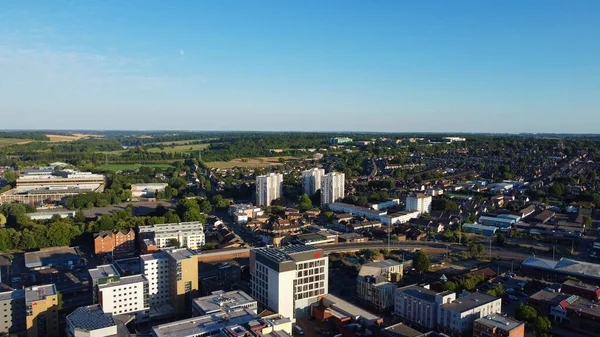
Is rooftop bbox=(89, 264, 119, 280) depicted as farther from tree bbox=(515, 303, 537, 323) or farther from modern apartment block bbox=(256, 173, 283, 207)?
modern apartment block bbox=(256, 173, 283, 207)

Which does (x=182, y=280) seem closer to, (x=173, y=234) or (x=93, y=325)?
(x=93, y=325)

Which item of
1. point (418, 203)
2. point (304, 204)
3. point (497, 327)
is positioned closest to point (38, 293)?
point (497, 327)

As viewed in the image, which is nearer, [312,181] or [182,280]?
[182,280]

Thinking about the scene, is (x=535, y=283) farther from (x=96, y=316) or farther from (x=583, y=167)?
(x=583, y=167)

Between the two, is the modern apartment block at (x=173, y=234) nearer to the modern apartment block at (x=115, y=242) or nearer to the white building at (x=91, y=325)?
the modern apartment block at (x=115, y=242)

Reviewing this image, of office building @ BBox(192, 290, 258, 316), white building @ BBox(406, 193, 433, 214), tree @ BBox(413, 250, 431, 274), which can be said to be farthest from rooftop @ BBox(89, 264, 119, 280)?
white building @ BBox(406, 193, 433, 214)

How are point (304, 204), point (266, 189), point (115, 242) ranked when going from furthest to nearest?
point (266, 189), point (304, 204), point (115, 242)
